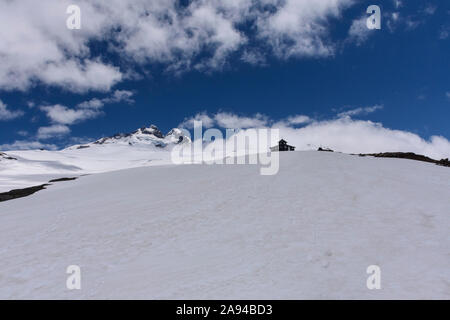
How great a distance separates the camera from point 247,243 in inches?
325

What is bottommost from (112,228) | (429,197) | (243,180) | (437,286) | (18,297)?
(18,297)

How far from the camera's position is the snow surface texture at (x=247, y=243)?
6090 mm

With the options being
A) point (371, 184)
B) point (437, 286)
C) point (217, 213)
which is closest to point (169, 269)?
point (217, 213)

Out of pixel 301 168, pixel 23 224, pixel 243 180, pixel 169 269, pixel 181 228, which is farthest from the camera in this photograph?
pixel 301 168

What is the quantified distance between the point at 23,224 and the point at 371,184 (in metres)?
17.0

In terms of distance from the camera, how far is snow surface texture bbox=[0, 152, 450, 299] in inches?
240

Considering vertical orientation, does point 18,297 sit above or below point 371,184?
below

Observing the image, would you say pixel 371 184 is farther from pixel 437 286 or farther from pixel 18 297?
pixel 18 297

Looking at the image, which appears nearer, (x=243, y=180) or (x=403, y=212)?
(x=403, y=212)

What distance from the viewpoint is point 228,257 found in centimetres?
747

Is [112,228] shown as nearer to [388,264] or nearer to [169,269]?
[169,269]

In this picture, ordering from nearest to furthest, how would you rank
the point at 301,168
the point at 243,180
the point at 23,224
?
the point at 23,224
the point at 243,180
the point at 301,168

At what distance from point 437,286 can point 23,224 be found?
15623 mm
